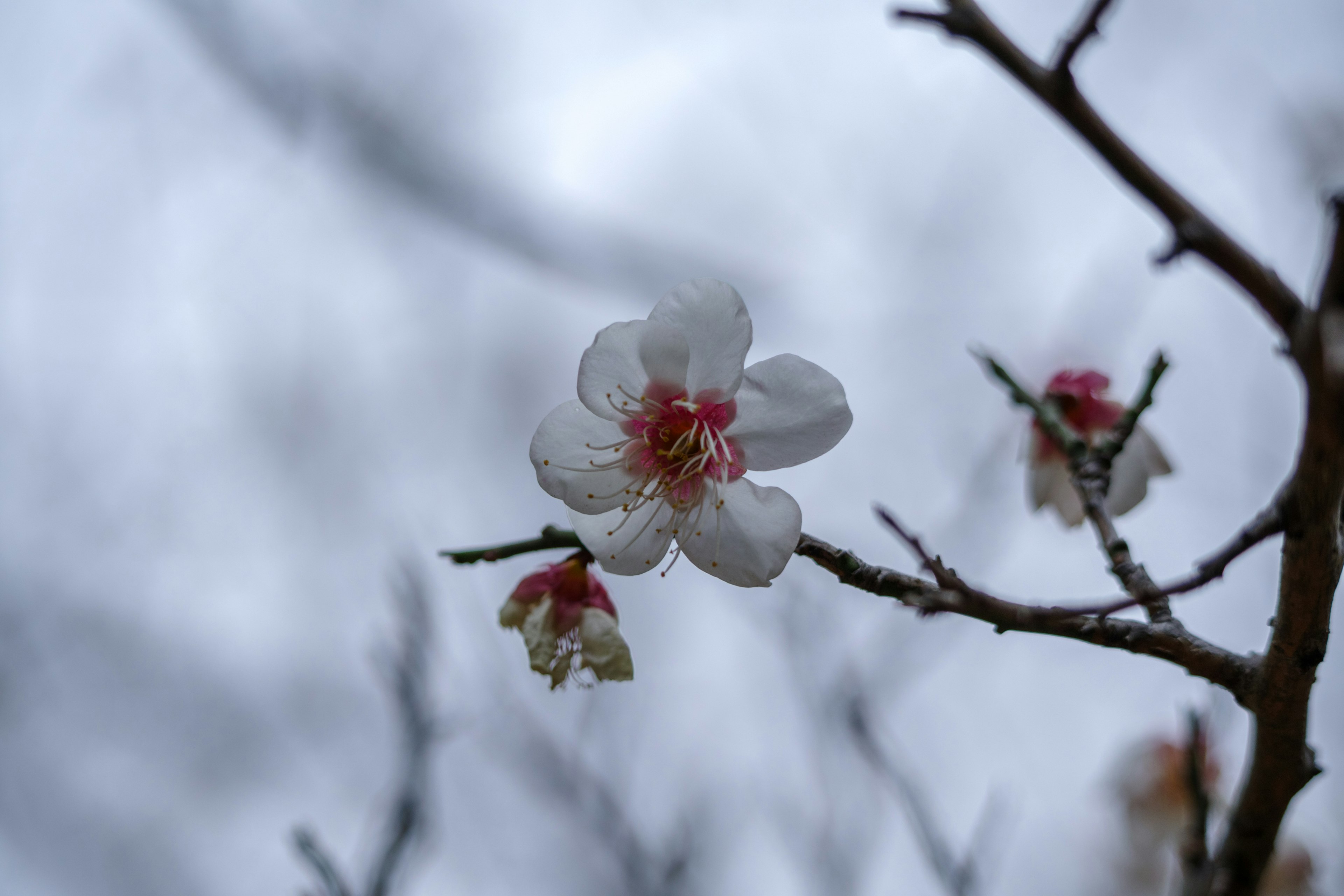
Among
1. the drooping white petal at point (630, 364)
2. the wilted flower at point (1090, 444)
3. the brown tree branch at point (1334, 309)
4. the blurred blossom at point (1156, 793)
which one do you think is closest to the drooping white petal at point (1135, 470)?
the wilted flower at point (1090, 444)

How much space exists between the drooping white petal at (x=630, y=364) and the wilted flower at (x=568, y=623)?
0.22 m

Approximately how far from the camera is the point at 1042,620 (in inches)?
26.8

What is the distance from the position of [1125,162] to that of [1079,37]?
111mm

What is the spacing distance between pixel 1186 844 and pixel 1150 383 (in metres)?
0.75

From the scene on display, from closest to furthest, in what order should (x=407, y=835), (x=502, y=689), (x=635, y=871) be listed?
(x=407, y=835)
(x=635, y=871)
(x=502, y=689)

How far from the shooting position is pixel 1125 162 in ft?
2.01

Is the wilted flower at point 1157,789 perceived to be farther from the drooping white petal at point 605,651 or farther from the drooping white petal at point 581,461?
the drooping white petal at point 581,461

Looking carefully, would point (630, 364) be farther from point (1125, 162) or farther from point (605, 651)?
point (1125, 162)

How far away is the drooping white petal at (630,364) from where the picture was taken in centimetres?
98

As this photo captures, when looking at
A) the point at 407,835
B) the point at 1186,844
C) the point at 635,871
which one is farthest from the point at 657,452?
the point at 635,871

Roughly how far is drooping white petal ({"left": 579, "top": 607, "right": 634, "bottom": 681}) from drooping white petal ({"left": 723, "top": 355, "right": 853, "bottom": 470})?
0.95 feet

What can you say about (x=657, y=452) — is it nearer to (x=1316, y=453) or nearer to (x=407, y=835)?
(x=1316, y=453)

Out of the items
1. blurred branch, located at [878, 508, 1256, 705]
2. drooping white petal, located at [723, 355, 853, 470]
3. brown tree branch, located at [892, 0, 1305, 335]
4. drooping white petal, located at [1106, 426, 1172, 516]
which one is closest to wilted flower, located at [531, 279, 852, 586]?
drooping white petal, located at [723, 355, 853, 470]

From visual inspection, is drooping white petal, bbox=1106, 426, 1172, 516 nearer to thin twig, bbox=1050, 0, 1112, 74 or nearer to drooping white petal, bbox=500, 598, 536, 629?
thin twig, bbox=1050, 0, 1112, 74
